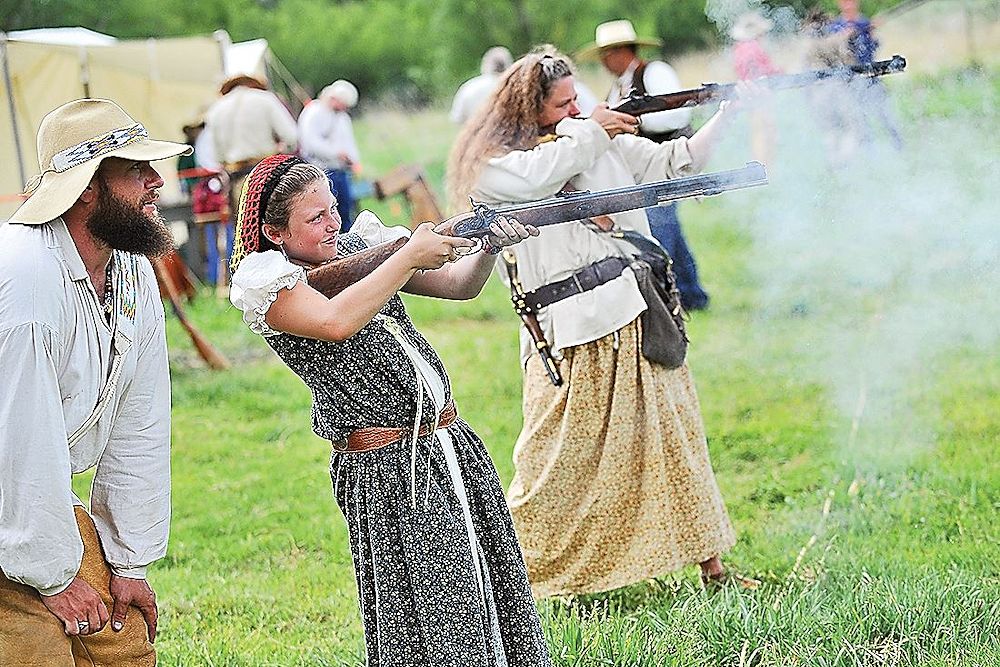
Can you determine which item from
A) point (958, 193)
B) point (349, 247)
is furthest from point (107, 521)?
point (958, 193)

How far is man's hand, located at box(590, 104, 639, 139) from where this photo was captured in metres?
4.48

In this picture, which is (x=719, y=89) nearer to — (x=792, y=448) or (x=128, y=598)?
(x=792, y=448)

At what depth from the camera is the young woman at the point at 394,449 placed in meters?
3.29

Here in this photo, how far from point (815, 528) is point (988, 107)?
333 centimetres

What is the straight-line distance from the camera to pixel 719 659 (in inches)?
154

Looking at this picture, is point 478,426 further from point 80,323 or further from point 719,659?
point 80,323

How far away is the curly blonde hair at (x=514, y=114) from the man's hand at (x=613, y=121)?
0.19 metres

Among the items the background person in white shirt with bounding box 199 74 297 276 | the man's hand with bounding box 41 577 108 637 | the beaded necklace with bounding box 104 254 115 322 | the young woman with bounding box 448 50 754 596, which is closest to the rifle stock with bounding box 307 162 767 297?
the beaded necklace with bounding box 104 254 115 322

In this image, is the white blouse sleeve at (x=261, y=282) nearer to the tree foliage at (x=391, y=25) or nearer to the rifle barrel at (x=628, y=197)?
the rifle barrel at (x=628, y=197)

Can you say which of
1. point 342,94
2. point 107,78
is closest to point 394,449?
point 342,94

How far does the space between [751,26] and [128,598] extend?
3901mm

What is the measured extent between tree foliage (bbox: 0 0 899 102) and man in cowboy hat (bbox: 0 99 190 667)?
3.55 meters

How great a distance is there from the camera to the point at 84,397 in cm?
297

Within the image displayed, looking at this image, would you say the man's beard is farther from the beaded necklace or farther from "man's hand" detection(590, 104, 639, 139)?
"man's hand" detection(590, 104, 639, 139)
